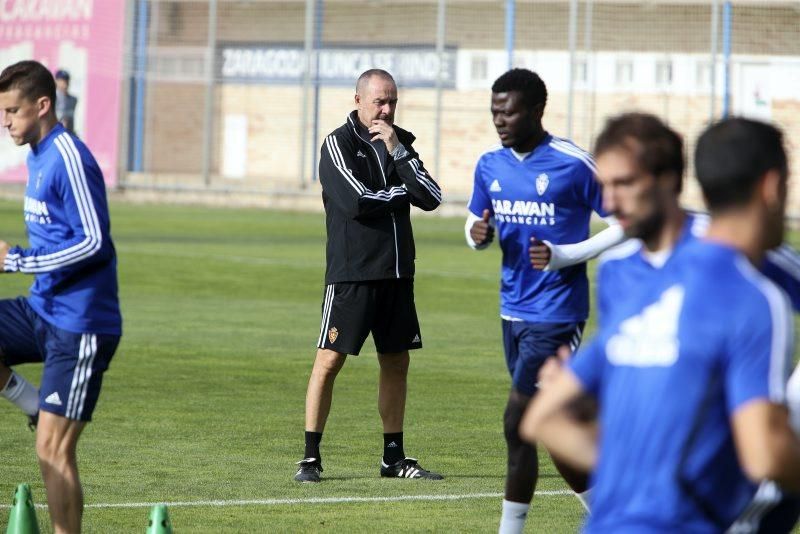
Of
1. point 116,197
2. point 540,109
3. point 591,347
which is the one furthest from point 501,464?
point 116,197

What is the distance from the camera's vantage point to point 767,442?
322 centimetres

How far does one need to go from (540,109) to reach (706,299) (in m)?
4.17

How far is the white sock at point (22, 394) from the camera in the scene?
7.13 m

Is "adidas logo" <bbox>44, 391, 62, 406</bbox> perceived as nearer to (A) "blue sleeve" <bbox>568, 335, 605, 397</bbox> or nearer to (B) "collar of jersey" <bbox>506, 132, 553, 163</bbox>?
(B) "collar of jersey" <bbox>506, 132, 553, 163</bbox>

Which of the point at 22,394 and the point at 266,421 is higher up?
the point at 22,394

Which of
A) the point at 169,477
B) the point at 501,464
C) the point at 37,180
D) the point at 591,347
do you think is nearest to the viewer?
the point at 591,347

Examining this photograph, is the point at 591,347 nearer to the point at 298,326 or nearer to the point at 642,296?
the point at 642,296

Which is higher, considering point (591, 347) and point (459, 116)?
point (459, 116)

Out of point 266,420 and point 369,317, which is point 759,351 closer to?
point 369,317

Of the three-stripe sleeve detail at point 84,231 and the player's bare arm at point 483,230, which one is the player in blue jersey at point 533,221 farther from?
the three-stripe sleeve detail at point 84,231

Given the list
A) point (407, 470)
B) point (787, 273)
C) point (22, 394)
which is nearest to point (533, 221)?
point (407, 470)

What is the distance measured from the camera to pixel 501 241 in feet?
24.7

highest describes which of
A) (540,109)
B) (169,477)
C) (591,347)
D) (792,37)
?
(792,37)

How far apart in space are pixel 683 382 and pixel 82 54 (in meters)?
37.8
